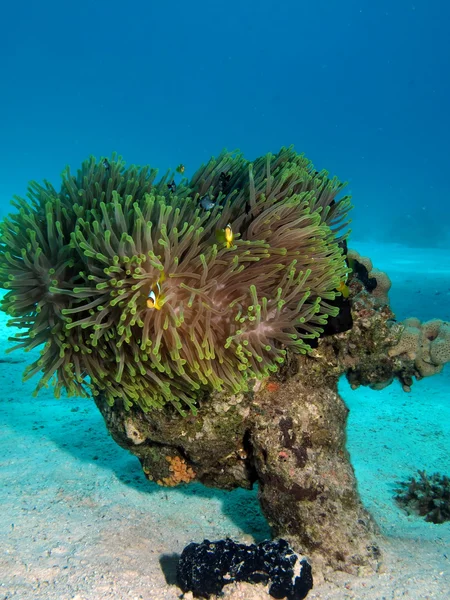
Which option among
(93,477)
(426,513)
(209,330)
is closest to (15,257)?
(209,330)

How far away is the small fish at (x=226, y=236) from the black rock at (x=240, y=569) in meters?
2.24

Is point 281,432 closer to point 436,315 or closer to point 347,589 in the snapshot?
point 347,589

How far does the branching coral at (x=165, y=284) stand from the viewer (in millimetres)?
2771

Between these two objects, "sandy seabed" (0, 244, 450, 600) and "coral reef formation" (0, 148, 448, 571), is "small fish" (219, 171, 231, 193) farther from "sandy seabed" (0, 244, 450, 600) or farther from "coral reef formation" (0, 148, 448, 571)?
"sandy seabed" (0, 244, 450, 600)

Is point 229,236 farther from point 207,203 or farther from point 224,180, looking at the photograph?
point 224,180

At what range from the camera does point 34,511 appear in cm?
378

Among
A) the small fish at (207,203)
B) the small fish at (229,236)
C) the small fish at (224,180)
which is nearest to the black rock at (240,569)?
the small fish at (229,236)

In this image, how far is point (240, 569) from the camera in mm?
3062

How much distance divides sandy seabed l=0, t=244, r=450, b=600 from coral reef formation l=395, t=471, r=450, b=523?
134 mm

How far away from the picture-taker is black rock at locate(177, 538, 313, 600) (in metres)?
2.98

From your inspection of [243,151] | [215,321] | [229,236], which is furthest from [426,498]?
[243,151]

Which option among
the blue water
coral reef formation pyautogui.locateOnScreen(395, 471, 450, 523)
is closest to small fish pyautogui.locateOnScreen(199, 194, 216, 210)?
coral reef formation pyautogui.locateOnScreen(395, 471, 450, 523)

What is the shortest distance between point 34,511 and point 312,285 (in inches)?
123

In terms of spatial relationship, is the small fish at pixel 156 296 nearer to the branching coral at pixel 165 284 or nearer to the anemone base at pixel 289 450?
the branching coral at pixel 165 284
